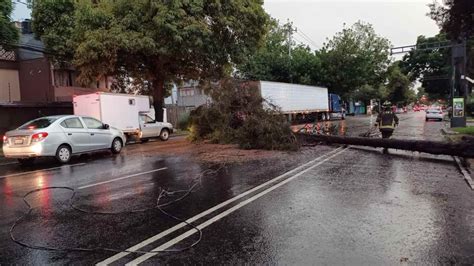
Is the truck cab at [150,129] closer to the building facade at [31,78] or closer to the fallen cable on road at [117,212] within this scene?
the building facade at [31,78]

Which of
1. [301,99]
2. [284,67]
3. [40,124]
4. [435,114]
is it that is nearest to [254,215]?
→ [40,124]

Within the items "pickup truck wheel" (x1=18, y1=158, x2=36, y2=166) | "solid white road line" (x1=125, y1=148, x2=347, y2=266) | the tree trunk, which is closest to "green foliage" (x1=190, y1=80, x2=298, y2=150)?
"solid white road line" (x1=125, y1=148, x2=347, y2=266)

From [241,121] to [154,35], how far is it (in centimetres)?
813

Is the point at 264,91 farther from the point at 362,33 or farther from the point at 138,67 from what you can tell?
the point at 362,33

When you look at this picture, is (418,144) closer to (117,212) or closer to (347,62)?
(117,212)

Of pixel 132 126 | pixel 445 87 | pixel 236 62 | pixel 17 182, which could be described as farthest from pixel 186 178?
pixel 445 87

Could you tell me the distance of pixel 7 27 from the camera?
1931cm

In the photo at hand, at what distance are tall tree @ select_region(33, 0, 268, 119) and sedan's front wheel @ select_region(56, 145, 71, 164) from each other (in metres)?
9.69

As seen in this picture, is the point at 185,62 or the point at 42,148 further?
the point at 185,62

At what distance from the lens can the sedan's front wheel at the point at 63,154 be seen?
13562mm

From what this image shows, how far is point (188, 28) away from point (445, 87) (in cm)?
6486

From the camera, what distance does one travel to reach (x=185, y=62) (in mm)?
27125

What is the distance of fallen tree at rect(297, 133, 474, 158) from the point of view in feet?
41.7

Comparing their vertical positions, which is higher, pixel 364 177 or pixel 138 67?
pixel 138 67
